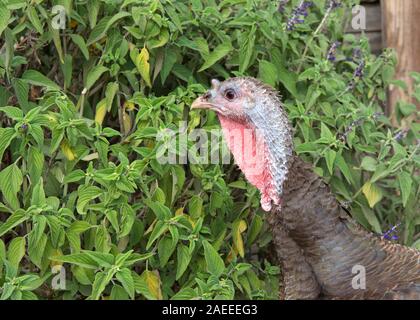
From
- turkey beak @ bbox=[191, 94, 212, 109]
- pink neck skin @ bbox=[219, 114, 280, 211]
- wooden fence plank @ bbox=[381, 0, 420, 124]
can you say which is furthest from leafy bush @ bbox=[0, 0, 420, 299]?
wooden fence plank @ bbox=[381, 0, 420, 124]

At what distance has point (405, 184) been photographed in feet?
13.4

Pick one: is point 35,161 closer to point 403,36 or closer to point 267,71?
point 267,71

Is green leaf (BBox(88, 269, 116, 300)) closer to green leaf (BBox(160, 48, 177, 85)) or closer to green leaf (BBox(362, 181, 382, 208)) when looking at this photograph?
green leaf (BBox(160, 48, 177, 85))

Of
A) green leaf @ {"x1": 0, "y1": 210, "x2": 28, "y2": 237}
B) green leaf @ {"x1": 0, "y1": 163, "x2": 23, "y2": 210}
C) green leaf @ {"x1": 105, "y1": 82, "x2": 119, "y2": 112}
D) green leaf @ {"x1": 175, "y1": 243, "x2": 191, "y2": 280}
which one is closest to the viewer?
green leaf @ {"x1": 0, "y1": 210, "x2": 28, "y2": 237}

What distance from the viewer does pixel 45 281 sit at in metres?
3.70

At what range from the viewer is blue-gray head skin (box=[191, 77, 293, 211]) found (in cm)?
330

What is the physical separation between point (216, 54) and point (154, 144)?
591 millimetres

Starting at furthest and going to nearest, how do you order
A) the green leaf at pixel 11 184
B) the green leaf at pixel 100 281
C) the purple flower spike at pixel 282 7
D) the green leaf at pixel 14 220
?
the purple flower spike at pixel 282 7, the green leaf at pixel 11 184, the green leaf at pixel 14 220, the green leaf at pixel 100 281

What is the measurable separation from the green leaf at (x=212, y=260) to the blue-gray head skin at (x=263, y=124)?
336 mm

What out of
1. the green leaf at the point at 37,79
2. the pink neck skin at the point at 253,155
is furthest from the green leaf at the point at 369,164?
the green leaf at the point at 37,79

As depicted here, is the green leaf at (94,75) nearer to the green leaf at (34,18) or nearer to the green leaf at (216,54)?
the green leaf at (34,18)

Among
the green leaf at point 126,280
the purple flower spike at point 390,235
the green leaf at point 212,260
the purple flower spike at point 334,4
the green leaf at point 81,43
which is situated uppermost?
the purple flower spike at point 334,4

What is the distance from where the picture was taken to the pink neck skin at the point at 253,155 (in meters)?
3.33

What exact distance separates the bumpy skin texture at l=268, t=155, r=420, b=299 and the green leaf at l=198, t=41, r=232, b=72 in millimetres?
909
